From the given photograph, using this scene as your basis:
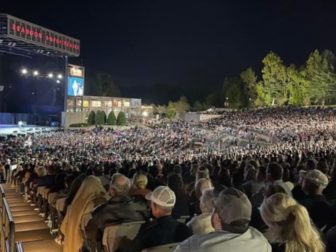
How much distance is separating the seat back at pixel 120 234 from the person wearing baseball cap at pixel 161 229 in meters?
0.15

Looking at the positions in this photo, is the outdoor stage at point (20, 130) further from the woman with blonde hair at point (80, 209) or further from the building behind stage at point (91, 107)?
the woman with blonde hair at point (80, 209)

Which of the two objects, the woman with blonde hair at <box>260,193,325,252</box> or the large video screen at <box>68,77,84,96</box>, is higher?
the large video screen at <box>68,77,84,96</box>

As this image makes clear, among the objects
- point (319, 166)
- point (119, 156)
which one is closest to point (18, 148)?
point (119, 156)

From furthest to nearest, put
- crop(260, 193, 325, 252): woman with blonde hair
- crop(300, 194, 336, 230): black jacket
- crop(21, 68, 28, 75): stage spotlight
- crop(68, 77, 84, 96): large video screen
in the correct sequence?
crop(68, 77, 84, 96): large video screen → crop(21, 68, 28, 75): stage spotlight → crop(300, 194, 336, 230): black jacket → crop(260, 193, 325, 252): woman with blonde hair

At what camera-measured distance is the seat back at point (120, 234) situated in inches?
130

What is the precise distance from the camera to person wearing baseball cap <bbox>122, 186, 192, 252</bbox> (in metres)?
2.90

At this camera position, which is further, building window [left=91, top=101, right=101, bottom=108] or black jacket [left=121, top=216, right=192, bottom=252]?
building window [left=91, top=101, right=101, bottom=108]

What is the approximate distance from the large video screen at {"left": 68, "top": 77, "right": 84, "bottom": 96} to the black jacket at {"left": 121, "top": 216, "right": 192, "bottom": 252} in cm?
5222

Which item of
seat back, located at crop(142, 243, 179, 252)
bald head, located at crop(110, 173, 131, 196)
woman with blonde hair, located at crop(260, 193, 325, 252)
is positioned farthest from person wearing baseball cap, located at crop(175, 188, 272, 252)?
bald head, located at crop(110, 173, 131, 196)

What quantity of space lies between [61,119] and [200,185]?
164ft

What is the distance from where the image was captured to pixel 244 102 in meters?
84.5

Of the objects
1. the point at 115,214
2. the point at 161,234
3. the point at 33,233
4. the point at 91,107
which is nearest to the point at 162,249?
the point at 161,234

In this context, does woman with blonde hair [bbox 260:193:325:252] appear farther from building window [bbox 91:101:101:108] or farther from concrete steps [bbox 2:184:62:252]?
building window [bbox 91:101:101:108]

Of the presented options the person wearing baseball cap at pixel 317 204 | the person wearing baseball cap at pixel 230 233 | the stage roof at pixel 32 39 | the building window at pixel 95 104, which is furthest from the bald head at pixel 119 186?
the building window at pixel 95 104
